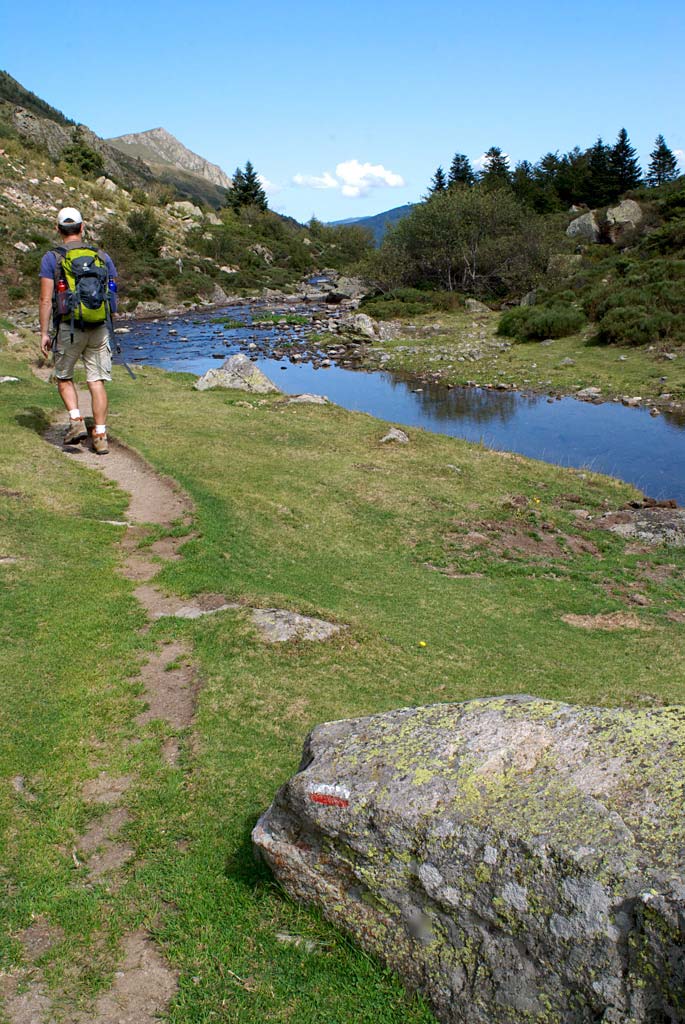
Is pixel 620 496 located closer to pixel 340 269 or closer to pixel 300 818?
pixel 300 818

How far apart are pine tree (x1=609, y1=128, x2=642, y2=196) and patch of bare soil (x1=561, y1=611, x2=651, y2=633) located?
272ft

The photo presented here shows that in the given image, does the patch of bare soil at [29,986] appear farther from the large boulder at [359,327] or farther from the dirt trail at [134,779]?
the large boulder at [359,327]

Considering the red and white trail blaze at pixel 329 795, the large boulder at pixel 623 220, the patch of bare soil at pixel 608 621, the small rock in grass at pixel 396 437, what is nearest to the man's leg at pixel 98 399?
the small rock in grass at pixel 396 437

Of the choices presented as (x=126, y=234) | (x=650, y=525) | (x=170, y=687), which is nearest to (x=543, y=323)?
(x=650, y=525)

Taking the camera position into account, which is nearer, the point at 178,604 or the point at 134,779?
the point at 134,779

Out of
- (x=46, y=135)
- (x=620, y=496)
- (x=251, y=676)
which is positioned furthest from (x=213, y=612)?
(x=46, y=135)

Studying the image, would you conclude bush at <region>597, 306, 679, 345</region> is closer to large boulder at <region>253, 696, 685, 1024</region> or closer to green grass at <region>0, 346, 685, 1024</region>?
green grass at <region>0, 346, 685, 1024</region>

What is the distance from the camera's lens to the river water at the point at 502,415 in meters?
24.2

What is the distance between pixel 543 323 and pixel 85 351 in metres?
36.0

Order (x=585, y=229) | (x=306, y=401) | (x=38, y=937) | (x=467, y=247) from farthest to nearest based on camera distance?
(x=585, y=229) < (x=467, y=247) < (x=306, y=401) < (x=38, y=937)

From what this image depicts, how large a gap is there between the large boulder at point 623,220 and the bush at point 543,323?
67.8 feet

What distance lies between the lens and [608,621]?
11.3m

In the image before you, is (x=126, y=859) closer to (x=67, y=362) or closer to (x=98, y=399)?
(x=67, y=362)

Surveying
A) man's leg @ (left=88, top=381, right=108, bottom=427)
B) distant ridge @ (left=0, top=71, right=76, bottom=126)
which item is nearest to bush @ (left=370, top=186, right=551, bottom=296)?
man's leg @ (left=88, top=381, right=108, bottom=427)
